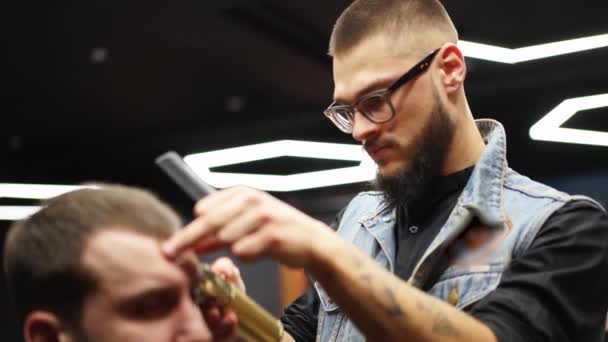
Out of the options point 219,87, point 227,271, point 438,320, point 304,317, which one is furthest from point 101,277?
point 219,87

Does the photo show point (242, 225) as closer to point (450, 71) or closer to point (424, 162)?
point (424, 162)

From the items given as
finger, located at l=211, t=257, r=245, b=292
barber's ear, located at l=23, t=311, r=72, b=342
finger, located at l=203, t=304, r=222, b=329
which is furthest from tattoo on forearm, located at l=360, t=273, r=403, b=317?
barber's ear, located at l=23, t=311, r=72, b=342

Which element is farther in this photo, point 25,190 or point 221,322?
point 25,190

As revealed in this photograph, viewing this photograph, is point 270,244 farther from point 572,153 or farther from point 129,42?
point 572,153

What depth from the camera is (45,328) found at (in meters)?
1.27

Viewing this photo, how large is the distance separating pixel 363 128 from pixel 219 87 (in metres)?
5.64

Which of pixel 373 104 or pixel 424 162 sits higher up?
pixel 373 104

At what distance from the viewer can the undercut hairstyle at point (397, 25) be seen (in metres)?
2.03

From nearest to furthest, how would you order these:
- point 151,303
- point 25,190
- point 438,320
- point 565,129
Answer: point 151,303 < point 438,320 < point 565,129 < point 25,190

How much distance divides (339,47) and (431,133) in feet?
1.05

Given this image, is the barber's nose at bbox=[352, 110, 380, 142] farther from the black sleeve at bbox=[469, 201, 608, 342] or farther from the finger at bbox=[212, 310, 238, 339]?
the finger at bbox=[212, 310, 238, 339]

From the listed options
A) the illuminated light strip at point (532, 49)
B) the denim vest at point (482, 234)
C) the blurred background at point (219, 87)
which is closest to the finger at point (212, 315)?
the denim vest at point (482, 234)

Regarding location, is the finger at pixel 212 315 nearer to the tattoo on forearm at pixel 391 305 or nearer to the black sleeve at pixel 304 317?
the tattoo on forearm at pixel 391 305

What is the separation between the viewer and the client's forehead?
4.00ft
